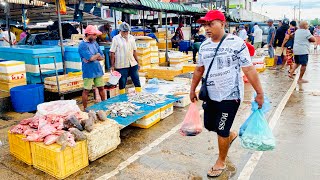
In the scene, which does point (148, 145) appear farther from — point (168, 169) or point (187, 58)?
point (187, 58)

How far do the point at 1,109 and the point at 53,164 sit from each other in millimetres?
3766

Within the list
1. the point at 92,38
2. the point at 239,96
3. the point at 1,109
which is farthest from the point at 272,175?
the point at 1,109

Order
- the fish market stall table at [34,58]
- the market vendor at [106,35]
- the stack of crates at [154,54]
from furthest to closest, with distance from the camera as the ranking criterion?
1. the market vendor at [106,35]
2. the stack of crates at [154,54]
3. the fish market stall table at [34,58]

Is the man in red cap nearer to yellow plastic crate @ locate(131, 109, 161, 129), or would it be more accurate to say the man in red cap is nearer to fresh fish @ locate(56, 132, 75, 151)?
fresh fish @ locate(56, 132, 75, 151)

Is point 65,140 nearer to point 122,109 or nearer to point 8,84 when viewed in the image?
point 122,109

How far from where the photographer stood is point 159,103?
19.7 ft

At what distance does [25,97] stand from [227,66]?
5.06 m

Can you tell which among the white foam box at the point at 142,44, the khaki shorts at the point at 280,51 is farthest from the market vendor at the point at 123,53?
the khaki shorts at the point at 280,51

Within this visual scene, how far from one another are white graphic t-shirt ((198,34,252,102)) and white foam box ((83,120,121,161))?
→ 67.0 inches

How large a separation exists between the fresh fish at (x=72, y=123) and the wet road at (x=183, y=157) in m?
0.59

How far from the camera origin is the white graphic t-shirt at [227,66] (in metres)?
3.42

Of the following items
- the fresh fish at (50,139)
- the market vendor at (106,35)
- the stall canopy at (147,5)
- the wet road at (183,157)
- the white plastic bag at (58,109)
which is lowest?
the wet road at (183,157)

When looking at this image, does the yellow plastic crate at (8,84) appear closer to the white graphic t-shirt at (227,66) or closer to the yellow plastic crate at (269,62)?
the white graphic t-shirt at (227,66)

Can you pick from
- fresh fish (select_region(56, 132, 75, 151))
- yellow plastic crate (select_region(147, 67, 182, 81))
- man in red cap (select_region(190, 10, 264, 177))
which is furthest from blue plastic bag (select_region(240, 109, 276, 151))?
yellow plastic crate (select_region(147, 67, 182, 81))
